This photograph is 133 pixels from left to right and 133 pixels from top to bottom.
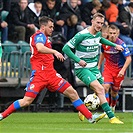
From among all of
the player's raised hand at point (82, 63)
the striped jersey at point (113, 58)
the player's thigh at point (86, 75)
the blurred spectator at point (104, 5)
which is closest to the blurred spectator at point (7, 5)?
the blurred spectator at point (104, 5)

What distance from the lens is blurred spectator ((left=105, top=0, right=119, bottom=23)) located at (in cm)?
2447

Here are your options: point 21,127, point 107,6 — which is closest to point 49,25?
point 21,127

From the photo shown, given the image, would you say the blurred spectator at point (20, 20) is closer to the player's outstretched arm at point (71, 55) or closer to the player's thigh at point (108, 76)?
the player's thigh at point (108, 76)

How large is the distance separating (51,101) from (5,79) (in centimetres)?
156

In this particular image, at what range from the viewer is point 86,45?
15.9 metres

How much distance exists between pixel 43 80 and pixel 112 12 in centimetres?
966

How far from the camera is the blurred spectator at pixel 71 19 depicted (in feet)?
76.8

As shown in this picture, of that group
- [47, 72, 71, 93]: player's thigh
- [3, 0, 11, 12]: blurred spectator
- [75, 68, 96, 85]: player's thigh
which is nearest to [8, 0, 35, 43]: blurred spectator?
[3, 0, 11, 12]: blurred spectator

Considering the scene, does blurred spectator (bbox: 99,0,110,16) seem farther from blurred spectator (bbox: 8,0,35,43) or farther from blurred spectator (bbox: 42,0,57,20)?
blurred spectator (bbox: 8,0,35,43)

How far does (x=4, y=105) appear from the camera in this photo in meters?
21.8

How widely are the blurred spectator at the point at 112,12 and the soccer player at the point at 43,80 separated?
29.9 feet

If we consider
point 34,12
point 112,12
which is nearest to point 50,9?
point 34,12

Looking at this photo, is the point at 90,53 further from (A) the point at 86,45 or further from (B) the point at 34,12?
(B) the point at 34,12

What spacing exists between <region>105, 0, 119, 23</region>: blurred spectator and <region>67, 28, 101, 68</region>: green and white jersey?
8.45 metres
